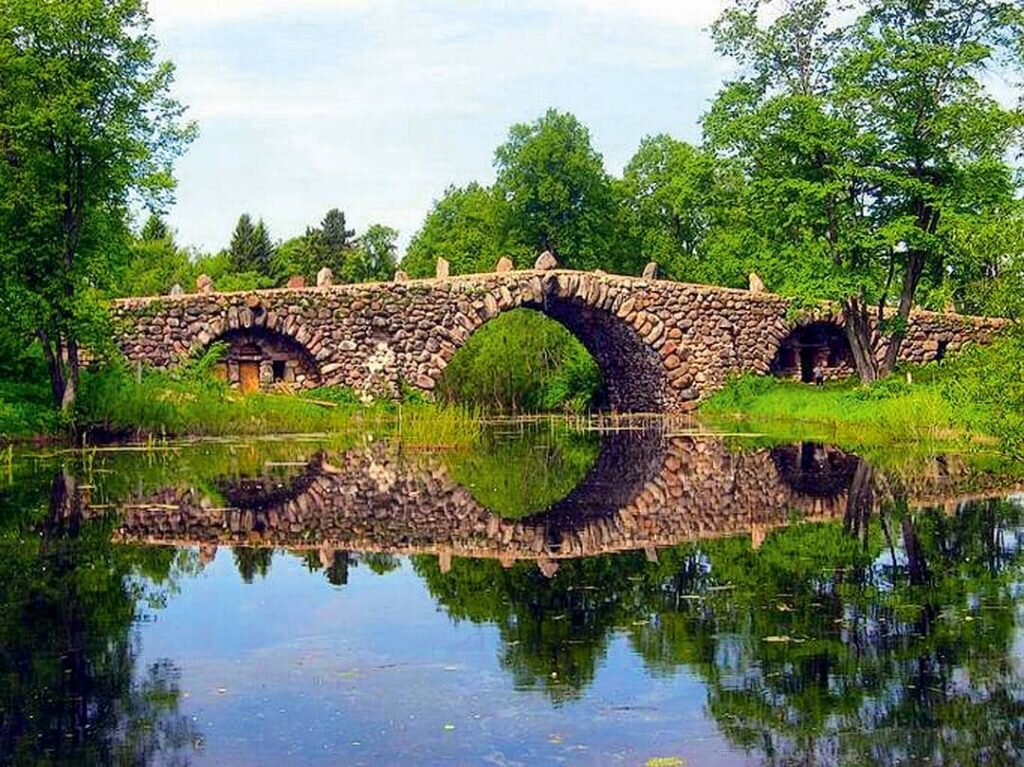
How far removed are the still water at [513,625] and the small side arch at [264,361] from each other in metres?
16.0

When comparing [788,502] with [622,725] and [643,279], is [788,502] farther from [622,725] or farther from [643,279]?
[643,279]

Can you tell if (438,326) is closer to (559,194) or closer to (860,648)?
(559,194)

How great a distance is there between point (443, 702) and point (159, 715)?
1.16 metres

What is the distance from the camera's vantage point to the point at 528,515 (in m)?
11.3

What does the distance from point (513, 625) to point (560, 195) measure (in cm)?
4308

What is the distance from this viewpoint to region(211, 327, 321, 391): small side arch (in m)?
29.3

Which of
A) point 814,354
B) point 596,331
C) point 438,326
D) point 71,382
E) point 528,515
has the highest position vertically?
point 596,331

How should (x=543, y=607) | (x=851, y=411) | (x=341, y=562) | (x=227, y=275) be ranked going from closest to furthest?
(x=543, y=607) → (x=341, y=562) → (x=851, y=411) → (x=227, y=275)

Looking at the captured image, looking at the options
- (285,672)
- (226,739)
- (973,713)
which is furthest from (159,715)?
(973,713)

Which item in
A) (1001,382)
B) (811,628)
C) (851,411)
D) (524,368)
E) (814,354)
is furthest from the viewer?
(524,368)

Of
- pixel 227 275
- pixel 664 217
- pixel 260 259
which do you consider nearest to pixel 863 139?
pixel 664 217

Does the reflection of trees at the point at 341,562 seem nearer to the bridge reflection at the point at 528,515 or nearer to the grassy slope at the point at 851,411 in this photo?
the bridge reflection at the point at 528,515

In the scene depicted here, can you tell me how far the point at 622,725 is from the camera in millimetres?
4898

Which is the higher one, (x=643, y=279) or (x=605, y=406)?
(x=643, y=279)
